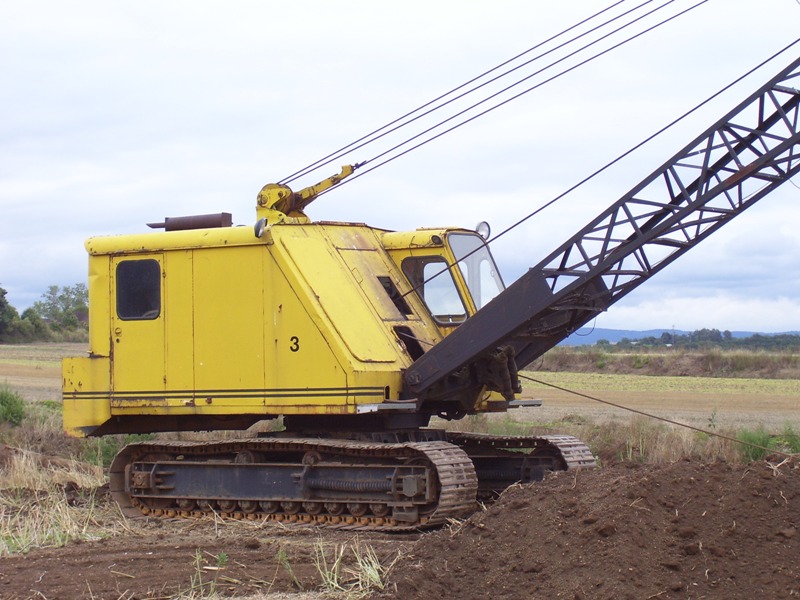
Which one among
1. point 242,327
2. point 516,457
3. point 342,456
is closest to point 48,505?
point 242,327

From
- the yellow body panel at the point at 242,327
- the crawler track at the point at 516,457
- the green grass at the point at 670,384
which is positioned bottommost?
the crawler track at the point at 516,457

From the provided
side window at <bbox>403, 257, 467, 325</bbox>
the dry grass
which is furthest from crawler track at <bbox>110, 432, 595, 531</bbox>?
side window at <bbox>403, 257, 467, 325</bbox>

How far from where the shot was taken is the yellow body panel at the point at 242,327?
39.0ft

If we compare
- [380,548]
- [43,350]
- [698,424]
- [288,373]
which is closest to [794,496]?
[380,548]

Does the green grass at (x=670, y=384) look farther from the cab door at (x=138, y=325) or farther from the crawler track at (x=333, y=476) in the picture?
the cab door at (x=138, y=325)

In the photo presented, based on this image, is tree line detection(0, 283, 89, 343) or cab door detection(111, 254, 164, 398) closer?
cab door detection(111, 254, 164, 398)

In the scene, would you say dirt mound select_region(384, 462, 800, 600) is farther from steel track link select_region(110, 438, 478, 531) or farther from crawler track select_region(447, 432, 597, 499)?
crawler track select_region(447, 432, 597, 499)

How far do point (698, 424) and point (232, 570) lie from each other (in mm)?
13968

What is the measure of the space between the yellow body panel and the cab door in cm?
1

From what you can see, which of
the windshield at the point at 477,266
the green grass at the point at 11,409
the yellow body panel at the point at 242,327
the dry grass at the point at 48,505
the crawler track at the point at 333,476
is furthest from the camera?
the green grass at the point at 11,409

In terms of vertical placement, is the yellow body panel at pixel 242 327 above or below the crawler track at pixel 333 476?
above

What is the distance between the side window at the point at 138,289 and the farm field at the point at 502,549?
222 cm

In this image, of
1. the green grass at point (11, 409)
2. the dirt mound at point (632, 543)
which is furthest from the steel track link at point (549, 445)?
the green grass at point (11, 409)

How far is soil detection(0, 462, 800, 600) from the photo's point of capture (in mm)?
7461
